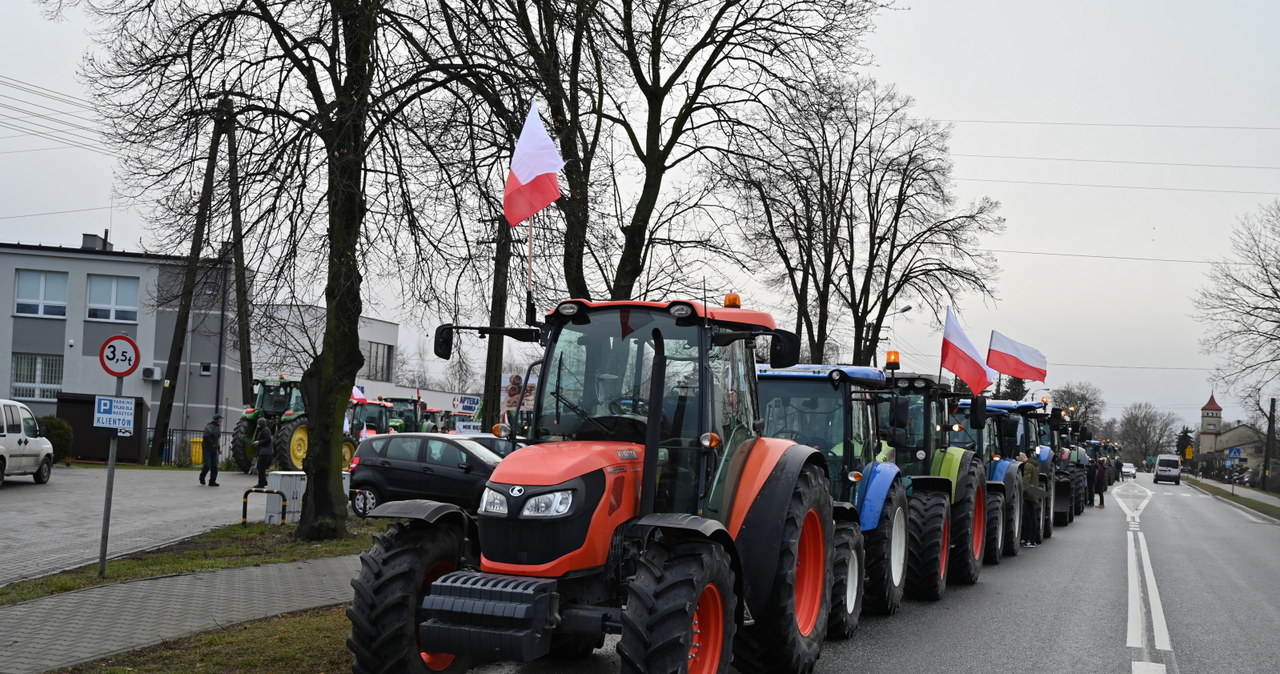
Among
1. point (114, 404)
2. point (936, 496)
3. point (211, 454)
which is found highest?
point (114, 404)

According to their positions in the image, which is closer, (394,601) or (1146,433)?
(394,601)

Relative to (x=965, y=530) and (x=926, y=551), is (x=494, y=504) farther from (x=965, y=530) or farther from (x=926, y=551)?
(x=965, y=530)

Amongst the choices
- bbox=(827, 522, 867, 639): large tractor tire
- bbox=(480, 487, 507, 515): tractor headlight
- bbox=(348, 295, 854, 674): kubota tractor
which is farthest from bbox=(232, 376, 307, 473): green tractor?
bbox=(480, 487, 507, 515): tractor headlight

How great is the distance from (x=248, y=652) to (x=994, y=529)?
408 inches

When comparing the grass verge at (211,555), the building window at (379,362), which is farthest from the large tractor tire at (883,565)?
the building window at (379,362)

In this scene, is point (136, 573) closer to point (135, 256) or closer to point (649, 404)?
point (649, 404)

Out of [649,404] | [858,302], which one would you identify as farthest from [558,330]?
[858,302]

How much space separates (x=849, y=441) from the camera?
10.3 metres

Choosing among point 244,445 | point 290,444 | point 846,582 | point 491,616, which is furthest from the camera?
point 244,445

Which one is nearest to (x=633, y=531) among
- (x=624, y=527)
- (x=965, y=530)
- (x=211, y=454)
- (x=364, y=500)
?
(x=624, y=527)

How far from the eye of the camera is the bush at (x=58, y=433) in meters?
30.7

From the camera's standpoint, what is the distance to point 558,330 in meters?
6.80

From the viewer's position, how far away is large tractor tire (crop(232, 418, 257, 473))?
100ft

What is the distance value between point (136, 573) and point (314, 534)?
3.19 m
